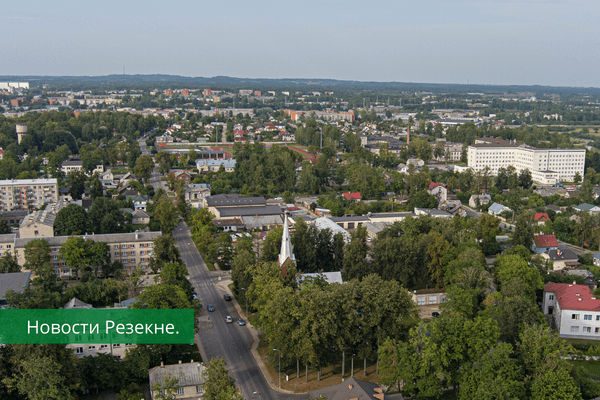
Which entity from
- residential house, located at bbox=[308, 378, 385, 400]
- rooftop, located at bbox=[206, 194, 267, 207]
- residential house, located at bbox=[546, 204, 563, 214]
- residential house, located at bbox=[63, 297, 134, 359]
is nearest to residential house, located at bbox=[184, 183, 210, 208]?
rooftop, located at bbox=[206, 194, 267, 207]

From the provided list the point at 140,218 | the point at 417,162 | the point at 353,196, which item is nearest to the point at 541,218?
the point at 353,196

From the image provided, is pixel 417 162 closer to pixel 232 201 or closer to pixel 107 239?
pixel 232 201

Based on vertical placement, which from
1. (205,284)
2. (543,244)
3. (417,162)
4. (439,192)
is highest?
(417,162)

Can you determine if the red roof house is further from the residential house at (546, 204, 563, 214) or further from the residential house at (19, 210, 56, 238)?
the residential house at (19, 210, 56, 238)

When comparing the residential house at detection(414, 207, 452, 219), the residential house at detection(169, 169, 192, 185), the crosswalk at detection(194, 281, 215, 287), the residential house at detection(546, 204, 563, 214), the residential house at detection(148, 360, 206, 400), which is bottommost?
the crosswalk at detection(194, 281, 215, 287)

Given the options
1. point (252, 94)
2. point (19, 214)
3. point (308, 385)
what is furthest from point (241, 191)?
point (252, 94)

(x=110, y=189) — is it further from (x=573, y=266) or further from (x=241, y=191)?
(x=573, y=266)

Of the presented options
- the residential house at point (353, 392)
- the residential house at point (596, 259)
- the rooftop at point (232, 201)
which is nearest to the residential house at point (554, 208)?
the residential house at point (596, 259)
